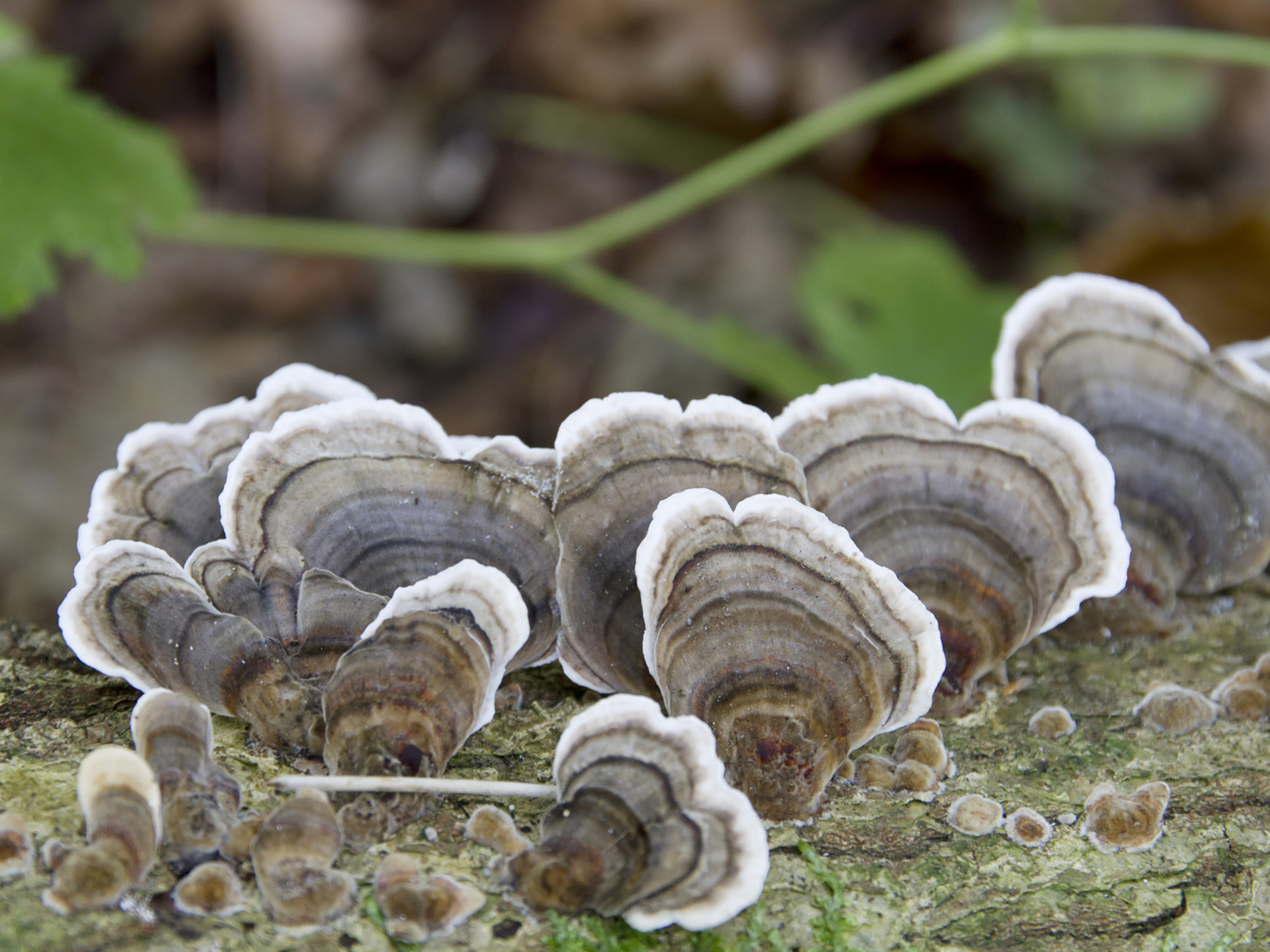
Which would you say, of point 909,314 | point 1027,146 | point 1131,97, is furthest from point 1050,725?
point 1131,97

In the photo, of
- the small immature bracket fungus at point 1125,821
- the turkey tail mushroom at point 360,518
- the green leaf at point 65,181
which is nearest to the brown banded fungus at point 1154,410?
the small immature bracket fungus at point 1125,821

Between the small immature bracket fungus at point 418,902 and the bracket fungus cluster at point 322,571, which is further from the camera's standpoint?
the bracket fungus cluster at point 322,571

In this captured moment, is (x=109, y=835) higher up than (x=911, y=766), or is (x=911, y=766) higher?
(x=911, y=766)

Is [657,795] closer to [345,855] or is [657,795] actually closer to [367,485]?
[345,855]

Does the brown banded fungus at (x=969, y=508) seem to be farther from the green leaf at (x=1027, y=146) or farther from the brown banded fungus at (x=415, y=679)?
the green leaf at (x=1027, y=146)

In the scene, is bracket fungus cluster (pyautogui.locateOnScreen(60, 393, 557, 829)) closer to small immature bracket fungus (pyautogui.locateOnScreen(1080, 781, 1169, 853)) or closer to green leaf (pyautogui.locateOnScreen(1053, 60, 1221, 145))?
small immature bracket fungus (pyautogui.locateOnScreen(1080, 781, 1169, 853))

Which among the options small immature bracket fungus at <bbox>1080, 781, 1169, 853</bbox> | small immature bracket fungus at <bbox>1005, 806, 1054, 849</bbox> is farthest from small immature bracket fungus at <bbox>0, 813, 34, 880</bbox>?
small immature bracket fungus at <bbox>1080, 781, 1169, 853</bbox>

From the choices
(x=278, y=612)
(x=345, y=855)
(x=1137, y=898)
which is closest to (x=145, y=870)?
(x=345, y=855)

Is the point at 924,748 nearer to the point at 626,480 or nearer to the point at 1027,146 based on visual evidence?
the point at 626,480
